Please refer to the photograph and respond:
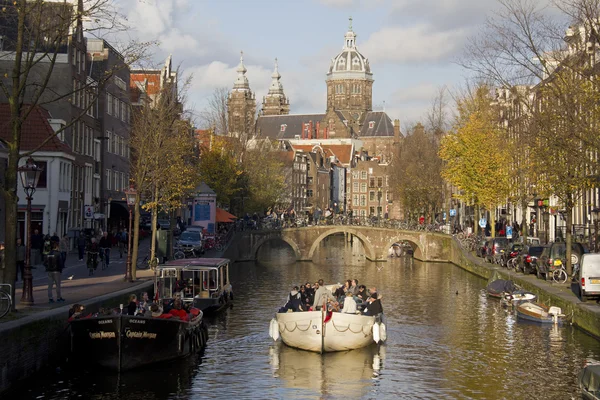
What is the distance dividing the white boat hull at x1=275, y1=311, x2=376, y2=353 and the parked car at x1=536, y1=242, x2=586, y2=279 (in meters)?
15.4

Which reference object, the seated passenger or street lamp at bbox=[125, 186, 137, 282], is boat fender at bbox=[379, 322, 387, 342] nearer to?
the seated passenger

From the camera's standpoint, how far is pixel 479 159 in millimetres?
68188

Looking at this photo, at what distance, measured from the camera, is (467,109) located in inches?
2842

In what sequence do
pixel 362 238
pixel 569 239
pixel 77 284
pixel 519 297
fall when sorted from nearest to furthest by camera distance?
pixel 77 284
pixel 519 297
pixel 569 239
pixel 362 238

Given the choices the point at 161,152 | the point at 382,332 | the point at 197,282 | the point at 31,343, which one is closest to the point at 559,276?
the point at 382,332

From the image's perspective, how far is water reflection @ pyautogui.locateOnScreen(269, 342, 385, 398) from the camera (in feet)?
83.6

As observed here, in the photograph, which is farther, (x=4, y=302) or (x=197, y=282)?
(x=197, y=282)

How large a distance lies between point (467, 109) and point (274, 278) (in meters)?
21.1

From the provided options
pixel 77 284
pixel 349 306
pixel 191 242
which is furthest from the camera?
pixel 191 242

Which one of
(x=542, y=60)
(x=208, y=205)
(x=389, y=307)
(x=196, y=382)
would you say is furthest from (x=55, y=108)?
(x=196, y=382)

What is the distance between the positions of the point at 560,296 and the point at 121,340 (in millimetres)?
17981

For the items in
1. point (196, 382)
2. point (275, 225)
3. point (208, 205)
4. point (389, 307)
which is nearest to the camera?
point (196, 382)

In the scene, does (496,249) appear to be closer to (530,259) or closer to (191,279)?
(530,259)

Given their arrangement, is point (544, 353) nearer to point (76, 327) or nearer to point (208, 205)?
point (76, 327)
